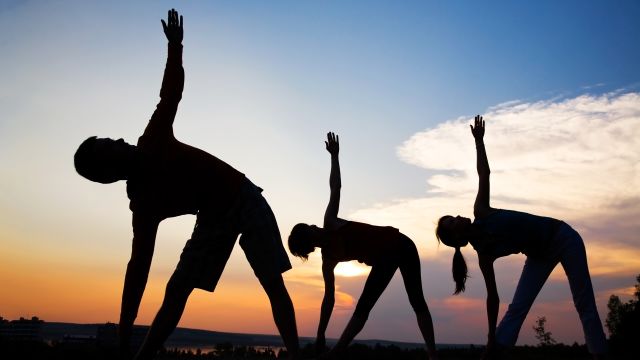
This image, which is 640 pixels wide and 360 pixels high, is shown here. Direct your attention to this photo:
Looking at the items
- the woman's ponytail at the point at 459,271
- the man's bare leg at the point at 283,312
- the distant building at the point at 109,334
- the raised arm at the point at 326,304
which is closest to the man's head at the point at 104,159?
the man's bare leg at the point at 283,312

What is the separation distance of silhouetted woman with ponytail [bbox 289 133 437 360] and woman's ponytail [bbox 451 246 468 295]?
16.9 inches

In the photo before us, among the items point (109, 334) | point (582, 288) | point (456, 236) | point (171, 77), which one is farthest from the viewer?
point (109, 334)

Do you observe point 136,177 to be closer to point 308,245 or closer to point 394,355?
point 308,245

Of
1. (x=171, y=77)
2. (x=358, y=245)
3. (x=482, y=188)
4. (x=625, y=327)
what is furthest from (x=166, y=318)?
(x=625, y=327)

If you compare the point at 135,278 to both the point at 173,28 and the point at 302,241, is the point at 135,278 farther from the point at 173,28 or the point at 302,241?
the point at 302,241

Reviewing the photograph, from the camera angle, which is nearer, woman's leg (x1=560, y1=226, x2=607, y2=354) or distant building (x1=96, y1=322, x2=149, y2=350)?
woman's leg (x1=560, y1=226, x2=607, y2=354)

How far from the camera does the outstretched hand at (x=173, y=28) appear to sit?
3844 millimetres

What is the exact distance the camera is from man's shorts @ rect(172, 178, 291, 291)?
4.27m

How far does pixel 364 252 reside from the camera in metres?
6.04

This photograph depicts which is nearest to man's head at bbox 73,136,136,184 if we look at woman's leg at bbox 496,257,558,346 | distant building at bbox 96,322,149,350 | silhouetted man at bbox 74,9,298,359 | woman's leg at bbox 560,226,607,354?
silhouetted man at bbox 74,9,298,359

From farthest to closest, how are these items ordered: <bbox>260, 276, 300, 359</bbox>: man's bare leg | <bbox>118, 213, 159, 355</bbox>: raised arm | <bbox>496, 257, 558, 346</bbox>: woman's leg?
<bbox>496, 257, 558, 346</bbox>: woman's leg
<bbox>260, 276, 300, 359</bbox>: man's bare leg
<bbox>118, 213, 159, 355</bbox>: raised arm

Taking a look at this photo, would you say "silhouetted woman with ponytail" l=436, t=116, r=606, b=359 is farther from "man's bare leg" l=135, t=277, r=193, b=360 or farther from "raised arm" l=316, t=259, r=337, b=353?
"man's bare leg" l=135, t=277, r=193, b=360

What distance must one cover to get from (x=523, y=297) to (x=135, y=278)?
396 centimetres

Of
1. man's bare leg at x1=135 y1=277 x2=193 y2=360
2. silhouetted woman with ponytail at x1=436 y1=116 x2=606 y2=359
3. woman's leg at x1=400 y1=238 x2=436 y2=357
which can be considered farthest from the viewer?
woman's leg at x1=400 y1=238 x2=436 y2=357
